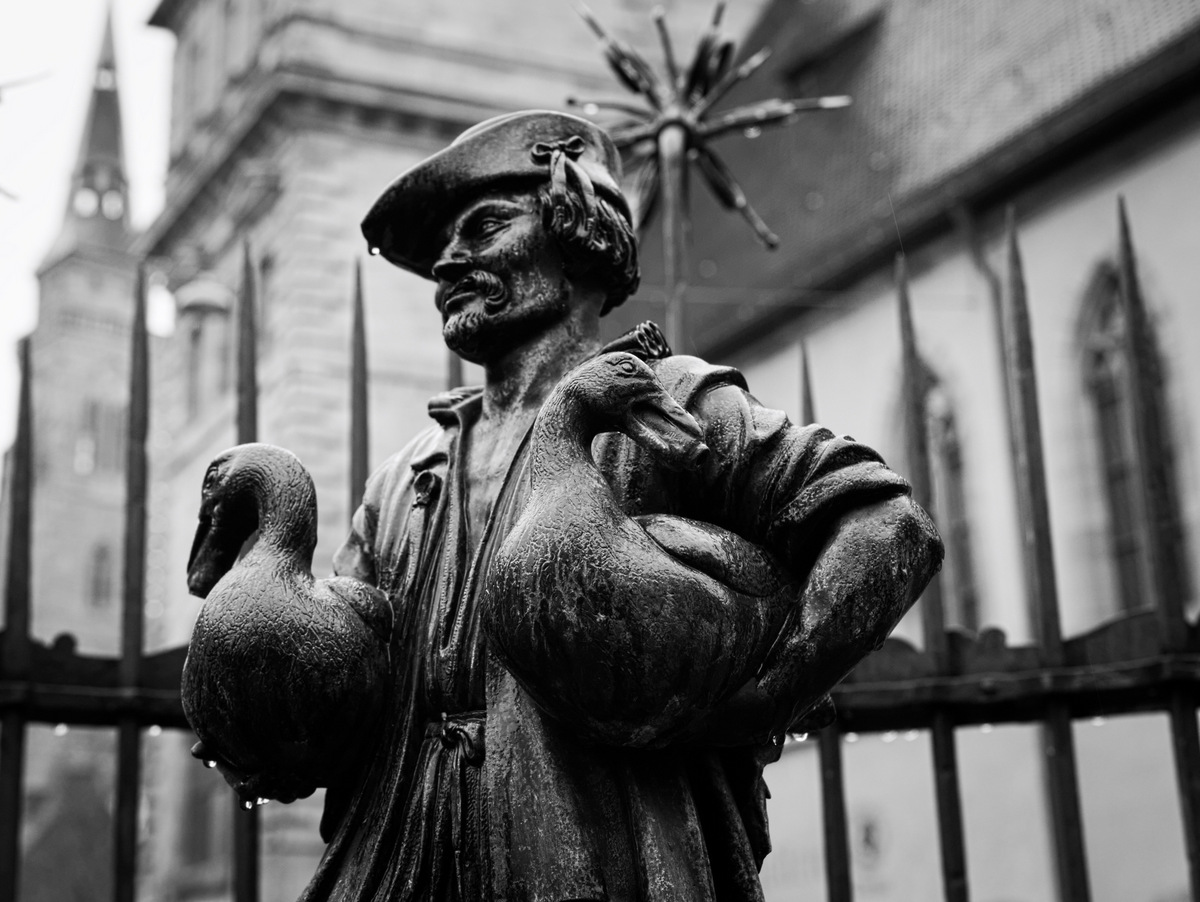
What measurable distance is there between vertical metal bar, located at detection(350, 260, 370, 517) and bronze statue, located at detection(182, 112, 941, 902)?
219 centimetres

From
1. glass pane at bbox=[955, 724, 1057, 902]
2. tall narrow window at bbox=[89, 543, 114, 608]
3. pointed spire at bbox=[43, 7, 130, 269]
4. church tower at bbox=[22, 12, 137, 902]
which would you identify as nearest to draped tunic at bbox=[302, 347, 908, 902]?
glass pane at bbox=[955, 724, 1057, 902]

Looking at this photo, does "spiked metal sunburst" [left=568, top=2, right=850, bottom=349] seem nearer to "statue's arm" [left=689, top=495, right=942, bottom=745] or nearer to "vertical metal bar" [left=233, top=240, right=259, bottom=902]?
"vertical metal bar" [left=233, top=240, right=259, bottom=902]

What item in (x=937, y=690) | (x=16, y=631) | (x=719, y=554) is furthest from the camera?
(x=937, y=690)

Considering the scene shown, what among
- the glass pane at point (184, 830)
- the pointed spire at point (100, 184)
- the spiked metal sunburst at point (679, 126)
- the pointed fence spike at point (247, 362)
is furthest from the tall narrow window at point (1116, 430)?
the pointed spire at point (100, 184)

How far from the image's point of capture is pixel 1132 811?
13.7m

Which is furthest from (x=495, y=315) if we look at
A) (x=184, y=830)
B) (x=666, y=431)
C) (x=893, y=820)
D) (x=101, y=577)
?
(x=101, y=577)

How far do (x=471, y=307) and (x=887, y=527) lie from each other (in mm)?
802

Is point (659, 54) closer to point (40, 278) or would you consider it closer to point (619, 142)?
point (619, 142)

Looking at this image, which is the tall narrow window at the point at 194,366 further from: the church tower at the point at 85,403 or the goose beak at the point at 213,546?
the goose beak at the point at 213,546

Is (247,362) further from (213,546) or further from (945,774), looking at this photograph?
(213,546)

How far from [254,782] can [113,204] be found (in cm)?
4845

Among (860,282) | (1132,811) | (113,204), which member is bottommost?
(1132,811)

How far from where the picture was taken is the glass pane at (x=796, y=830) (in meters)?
16.3

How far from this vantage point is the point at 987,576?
53.4 ft
